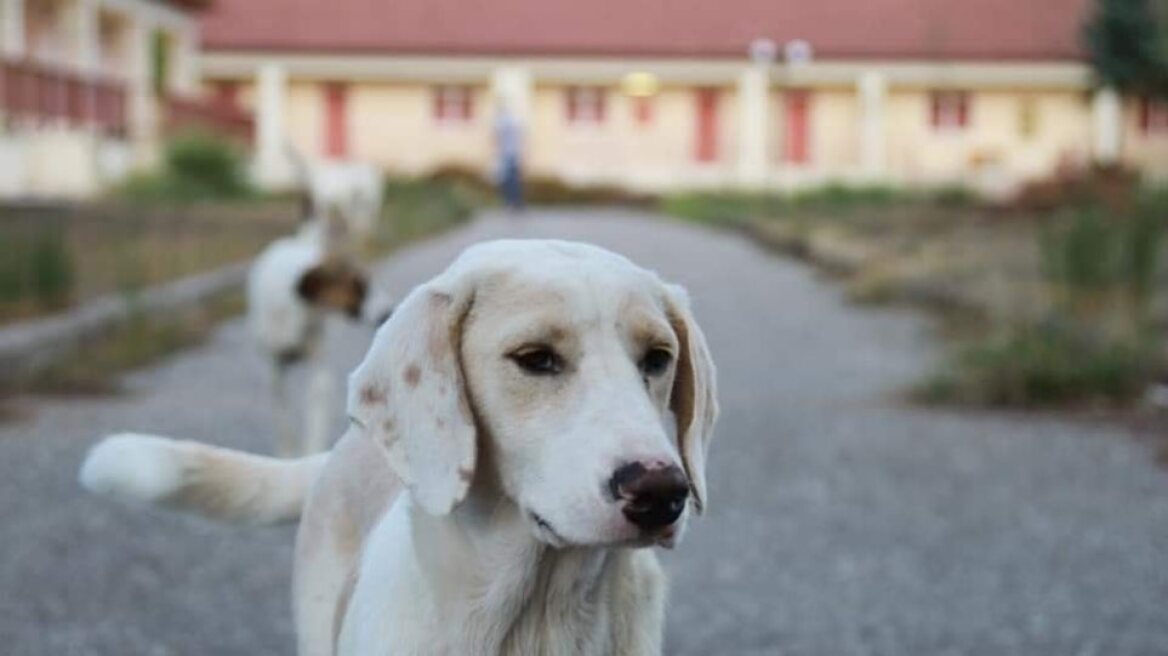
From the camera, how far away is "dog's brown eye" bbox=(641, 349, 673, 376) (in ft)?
10.3

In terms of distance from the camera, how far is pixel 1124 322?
12383mm

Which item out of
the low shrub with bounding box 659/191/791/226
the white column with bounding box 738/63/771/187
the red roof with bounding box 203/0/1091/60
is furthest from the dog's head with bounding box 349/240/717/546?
the red roof with bounding box 203/0/1091/60

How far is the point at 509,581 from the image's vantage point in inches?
125

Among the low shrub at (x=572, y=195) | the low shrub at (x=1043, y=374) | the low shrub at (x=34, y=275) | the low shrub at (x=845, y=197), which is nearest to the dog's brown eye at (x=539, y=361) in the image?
the low shrub at (x=1043, y=374)

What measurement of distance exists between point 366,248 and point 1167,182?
357 inches

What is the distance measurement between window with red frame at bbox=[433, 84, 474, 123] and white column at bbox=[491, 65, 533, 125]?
3.84ft

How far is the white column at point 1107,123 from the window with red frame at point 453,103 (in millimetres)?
14674

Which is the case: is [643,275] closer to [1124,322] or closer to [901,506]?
[901,506]

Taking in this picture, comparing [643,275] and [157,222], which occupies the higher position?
[643,275]

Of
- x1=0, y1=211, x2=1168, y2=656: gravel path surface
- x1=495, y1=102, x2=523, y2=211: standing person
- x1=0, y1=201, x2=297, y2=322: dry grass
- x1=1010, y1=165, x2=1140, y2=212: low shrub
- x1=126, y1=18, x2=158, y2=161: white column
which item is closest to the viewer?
x1=0, y1=211, x2=1168, y2=656: gravel path surface

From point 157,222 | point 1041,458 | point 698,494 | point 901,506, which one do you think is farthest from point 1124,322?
point 157,222

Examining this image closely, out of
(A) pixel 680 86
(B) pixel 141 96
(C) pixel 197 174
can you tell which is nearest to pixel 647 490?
(C) pixel 197 174

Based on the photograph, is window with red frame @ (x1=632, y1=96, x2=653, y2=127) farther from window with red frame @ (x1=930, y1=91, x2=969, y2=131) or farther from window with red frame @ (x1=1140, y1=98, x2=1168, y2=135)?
window with red frame @ (x1=1140, y1=98, x2=1168, y2=135)

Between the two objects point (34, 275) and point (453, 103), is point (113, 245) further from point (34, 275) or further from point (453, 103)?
point (453, 103)
